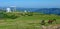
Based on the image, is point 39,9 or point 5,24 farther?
point 39,9

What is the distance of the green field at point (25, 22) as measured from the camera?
1976 millimetres

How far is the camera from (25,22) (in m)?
2.03

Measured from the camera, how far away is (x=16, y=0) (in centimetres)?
208

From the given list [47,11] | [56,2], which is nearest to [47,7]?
[47,11]

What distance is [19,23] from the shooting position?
6.58 feet

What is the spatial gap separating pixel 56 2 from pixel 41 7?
312mm

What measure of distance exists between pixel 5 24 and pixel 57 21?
97 cm

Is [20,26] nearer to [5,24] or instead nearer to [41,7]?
[5,24]

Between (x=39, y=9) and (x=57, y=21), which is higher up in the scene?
(x=39, y=9)

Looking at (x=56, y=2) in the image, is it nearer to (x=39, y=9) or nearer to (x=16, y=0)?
(x=39, y=9)

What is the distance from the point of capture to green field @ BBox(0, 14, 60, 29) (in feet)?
6.48

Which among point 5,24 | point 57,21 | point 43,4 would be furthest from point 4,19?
point 57,21

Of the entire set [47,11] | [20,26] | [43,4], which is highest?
[43,4]

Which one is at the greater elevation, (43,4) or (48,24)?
(43,4)
